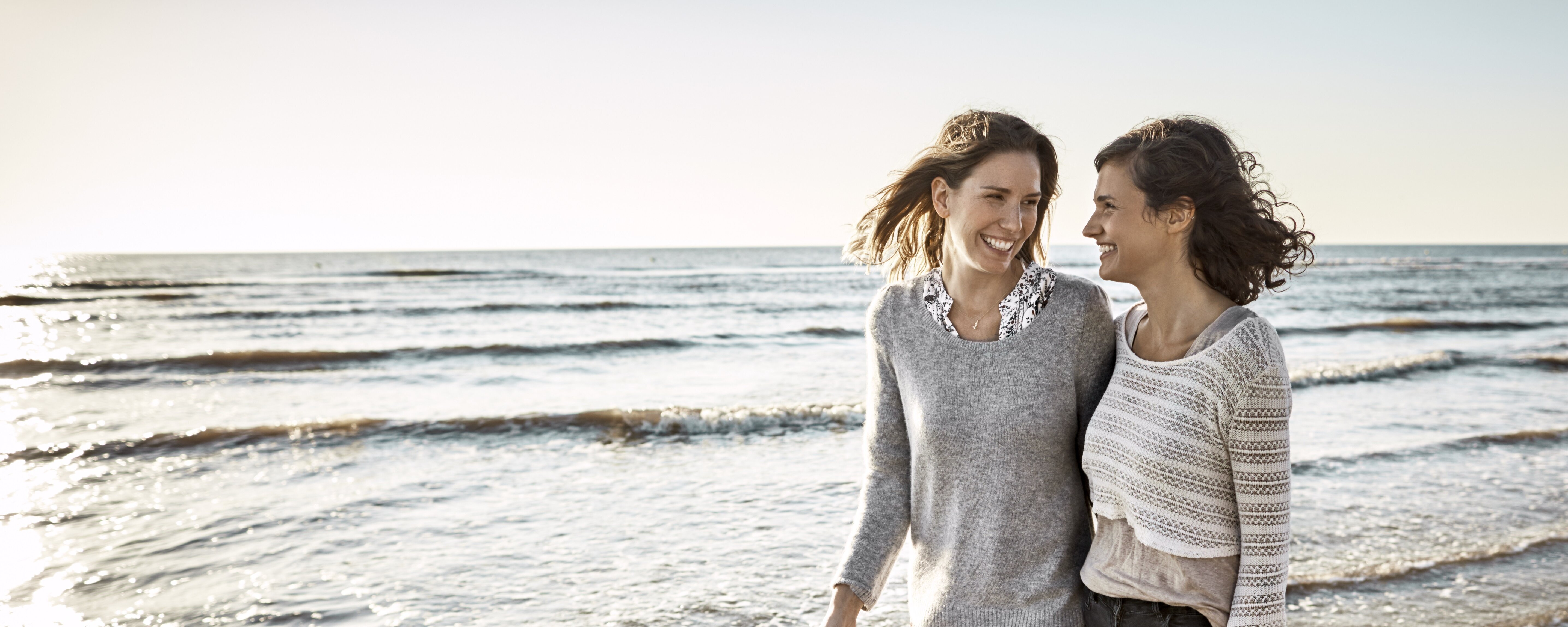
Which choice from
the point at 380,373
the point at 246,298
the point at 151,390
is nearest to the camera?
the point at 151,390

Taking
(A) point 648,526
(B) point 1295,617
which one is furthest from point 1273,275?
(A) point 648,526

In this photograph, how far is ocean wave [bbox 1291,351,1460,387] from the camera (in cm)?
1104

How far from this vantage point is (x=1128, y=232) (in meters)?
2.00

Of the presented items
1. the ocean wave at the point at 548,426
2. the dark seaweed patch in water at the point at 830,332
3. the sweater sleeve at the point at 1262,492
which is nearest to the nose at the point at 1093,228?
the sweater sleeve at the point at 1262,492

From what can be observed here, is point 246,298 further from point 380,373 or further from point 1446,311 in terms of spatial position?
point 1446,311

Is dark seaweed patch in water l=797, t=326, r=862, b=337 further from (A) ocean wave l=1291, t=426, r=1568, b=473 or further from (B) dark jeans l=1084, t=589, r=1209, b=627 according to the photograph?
(B) dark jeans l=1084, t=589, r=1209, b=627

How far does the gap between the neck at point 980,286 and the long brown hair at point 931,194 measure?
0.30 ft

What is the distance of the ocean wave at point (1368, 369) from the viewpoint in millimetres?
11039

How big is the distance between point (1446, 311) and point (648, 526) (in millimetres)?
23743

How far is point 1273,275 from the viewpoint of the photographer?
2.03 meters

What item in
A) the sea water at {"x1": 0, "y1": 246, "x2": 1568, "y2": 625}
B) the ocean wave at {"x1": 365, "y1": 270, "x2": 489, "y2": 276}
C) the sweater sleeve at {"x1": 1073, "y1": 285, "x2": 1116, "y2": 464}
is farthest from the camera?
the ocean wave at {"x1": 365, "y1": 270, "x2": 489, "y2": 276}

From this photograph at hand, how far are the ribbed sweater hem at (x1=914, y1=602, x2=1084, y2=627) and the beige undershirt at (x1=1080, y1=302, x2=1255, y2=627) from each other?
11 centimetres

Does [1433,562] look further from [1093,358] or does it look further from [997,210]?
[997,210]

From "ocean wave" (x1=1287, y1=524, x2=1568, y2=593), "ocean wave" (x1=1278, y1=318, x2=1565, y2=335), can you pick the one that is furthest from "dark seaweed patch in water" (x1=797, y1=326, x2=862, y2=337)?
"ocean wave" (x1=1287, y1=524, x2=1568, y2=593)
